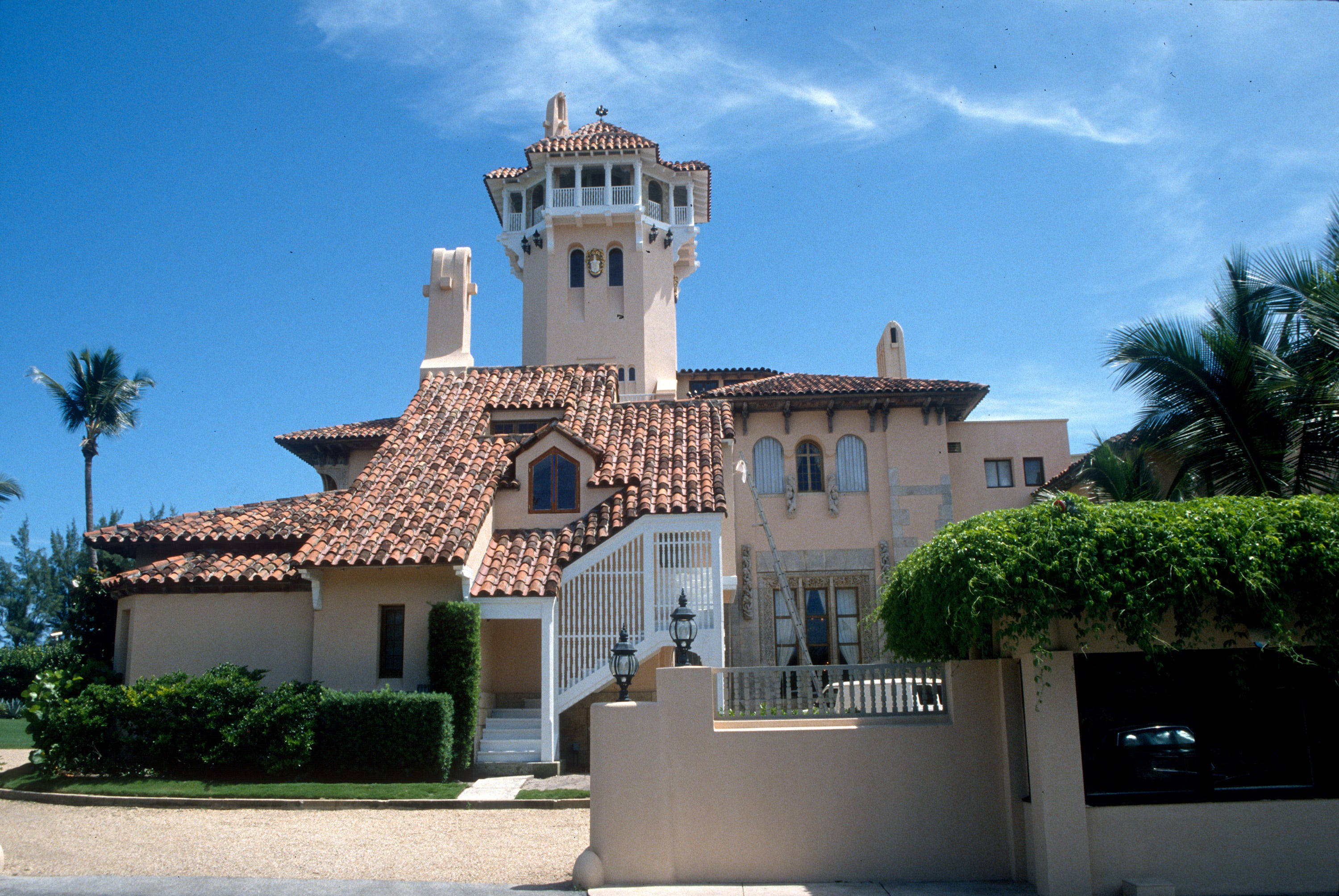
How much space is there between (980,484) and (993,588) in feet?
63.7

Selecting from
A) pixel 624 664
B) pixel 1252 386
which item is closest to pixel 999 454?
pixel 1252 386

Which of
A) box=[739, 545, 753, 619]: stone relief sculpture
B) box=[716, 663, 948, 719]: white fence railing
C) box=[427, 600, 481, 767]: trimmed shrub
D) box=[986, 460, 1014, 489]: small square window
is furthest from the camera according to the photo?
box=[986, 460, 1014, 489]: small square window

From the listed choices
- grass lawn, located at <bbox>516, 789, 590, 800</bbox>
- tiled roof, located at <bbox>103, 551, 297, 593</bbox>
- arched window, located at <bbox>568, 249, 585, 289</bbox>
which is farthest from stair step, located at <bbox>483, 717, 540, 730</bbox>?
arched window, located at <bbox>568, 249, 585, 289</bbox>

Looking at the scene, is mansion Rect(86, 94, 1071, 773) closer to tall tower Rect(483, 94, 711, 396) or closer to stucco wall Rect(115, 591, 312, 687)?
stucco wall Rect(115, 591, 312, 687)

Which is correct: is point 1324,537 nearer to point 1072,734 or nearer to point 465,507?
point 1072,734

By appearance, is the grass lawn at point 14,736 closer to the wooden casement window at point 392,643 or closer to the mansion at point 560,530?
the mansion at point 560,530

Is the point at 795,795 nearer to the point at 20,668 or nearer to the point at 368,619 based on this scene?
the point at 368,619

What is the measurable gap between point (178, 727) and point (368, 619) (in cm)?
350

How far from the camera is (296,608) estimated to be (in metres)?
18.4

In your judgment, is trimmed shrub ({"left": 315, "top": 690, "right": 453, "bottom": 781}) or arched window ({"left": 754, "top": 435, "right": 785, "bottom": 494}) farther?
arched window ({"left": 754, "top": 435, "right": 785, "bottom": 494})

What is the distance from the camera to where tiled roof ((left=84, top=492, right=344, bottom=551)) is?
750 inches

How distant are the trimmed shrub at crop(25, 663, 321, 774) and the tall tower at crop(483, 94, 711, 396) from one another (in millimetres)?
19334

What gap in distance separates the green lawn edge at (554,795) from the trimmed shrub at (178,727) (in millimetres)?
3542

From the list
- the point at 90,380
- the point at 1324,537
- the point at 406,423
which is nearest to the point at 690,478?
the point at 406,423
